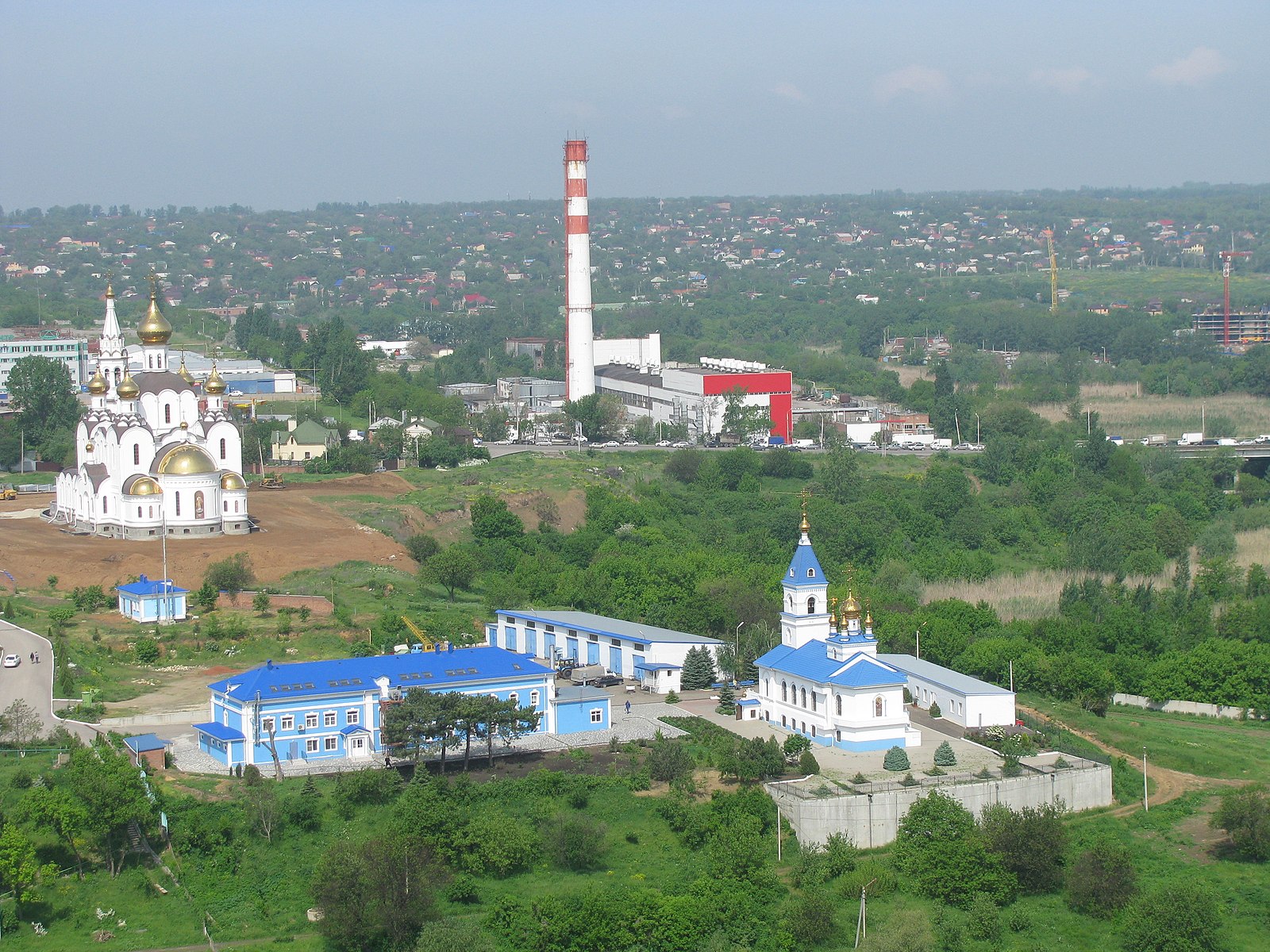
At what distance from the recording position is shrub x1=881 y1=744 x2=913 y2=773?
27594 millimetres

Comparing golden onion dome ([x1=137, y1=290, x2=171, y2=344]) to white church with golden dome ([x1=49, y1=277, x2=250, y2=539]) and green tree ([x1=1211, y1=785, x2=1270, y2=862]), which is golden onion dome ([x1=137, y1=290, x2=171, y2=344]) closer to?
white church with golden dome ([x1=49, y1=277, x2=250, y2=539])

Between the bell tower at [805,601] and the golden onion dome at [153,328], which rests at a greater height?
the golden onion dome at [153,328]

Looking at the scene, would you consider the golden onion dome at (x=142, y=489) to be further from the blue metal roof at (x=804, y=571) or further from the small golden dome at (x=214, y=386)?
the blue metal roof at (x=804, y=571)

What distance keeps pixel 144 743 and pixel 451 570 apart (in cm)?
1269

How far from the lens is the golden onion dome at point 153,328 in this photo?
139 ft

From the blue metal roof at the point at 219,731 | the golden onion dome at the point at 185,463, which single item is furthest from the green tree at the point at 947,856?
the golden onion dome at the point at 185,463

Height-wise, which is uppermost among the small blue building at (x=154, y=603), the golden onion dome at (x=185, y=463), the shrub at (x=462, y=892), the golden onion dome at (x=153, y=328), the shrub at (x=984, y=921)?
the golden onion dome at (x=153, y=328)

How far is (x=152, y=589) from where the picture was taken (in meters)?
35.5

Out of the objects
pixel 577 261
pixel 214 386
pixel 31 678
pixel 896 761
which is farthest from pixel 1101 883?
pixel 577 261

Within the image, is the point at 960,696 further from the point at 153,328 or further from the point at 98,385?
the point at 98,385

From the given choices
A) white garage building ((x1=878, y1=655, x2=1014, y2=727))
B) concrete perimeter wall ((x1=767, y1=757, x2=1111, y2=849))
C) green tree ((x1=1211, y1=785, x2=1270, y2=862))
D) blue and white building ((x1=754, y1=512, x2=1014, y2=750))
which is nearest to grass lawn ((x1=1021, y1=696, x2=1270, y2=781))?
white garage building ((x1=878, y1=655, x2=1014, y2=727))

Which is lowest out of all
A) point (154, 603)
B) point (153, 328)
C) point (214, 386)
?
point (154, 603)

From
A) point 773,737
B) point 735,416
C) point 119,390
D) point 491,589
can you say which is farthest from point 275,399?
point 773,737

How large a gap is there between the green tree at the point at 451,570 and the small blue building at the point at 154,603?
5.85 m
